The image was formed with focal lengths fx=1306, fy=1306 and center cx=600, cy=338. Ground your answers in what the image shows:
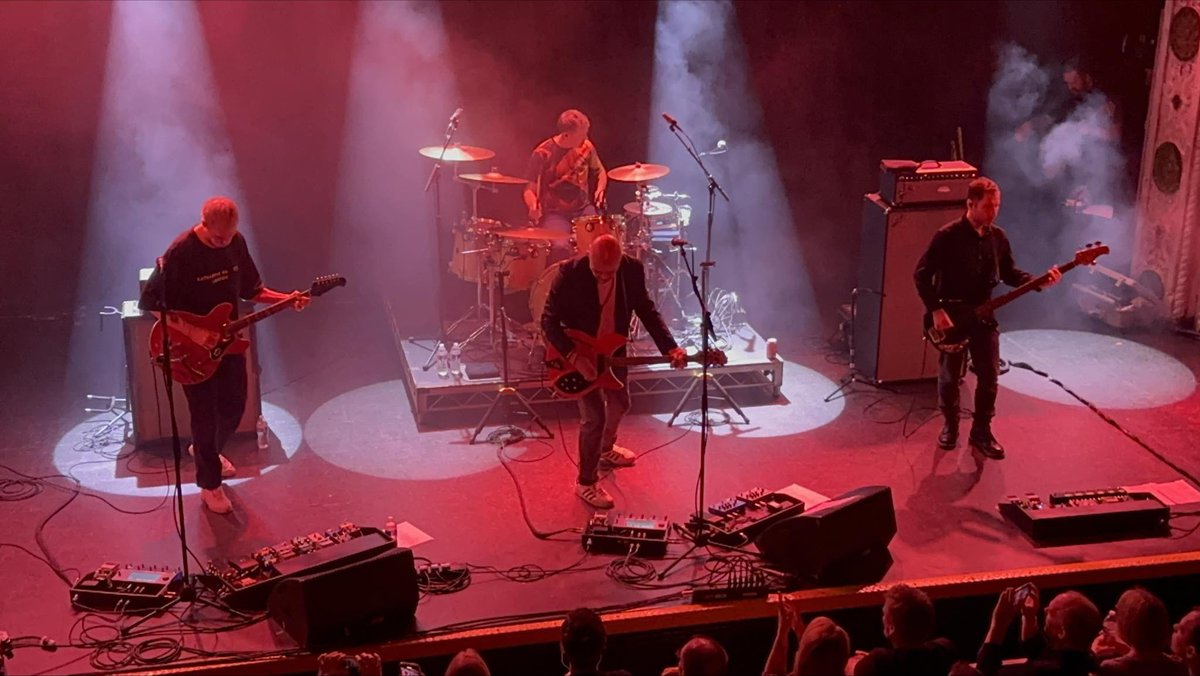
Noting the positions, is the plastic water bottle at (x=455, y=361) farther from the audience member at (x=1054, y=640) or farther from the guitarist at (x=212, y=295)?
the audience member at (x=1054, y=640)

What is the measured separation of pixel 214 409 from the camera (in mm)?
7531

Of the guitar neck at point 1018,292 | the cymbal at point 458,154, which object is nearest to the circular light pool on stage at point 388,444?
the cymbal at point 458,154

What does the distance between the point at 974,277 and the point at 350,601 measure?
14.3ft

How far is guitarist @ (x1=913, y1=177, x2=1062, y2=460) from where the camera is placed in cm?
811

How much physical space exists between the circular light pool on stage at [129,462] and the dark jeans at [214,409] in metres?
0.47

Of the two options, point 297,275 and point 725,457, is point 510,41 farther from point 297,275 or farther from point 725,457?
point 725,457

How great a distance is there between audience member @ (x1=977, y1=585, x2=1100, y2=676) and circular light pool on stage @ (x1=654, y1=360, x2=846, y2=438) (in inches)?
133

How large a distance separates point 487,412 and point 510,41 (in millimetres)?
3706

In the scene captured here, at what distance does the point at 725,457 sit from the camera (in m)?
8.48

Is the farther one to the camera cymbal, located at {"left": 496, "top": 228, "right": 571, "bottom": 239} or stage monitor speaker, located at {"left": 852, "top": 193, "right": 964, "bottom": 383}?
stage monitor speaker, located at {"left": 852, "top": 193, "right": 964, "bottom": 383}

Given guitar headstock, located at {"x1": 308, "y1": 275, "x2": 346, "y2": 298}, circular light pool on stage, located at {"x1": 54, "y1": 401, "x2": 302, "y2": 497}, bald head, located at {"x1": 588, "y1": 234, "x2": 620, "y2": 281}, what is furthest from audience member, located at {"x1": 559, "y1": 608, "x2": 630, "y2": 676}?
circular light pool on stage, located at {"x1": 54, "y1": 401, "x2": 302, "y2": 497}

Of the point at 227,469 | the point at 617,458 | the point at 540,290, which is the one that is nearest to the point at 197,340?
the point at 227,469

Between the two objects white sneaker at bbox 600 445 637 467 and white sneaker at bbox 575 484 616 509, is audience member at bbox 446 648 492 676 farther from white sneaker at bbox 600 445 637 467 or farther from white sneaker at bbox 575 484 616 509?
white sneaker at bbox 600 445 637 467

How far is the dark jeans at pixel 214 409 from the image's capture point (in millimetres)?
7457
